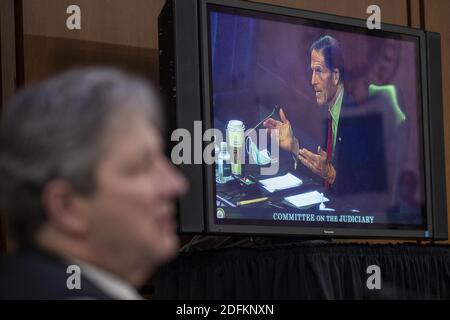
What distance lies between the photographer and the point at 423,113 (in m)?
3.43

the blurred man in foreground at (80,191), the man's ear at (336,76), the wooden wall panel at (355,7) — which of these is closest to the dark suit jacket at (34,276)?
the blurred man in foreground at (80,191)

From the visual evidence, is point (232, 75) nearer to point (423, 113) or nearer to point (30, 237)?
point (423, 113)

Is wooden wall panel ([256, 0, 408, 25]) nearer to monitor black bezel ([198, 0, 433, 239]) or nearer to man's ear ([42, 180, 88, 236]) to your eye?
monitor black bezel ([198, 0, 433, 239])

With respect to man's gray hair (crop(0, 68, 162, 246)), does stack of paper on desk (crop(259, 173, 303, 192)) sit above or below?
below

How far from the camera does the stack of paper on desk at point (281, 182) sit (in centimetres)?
290

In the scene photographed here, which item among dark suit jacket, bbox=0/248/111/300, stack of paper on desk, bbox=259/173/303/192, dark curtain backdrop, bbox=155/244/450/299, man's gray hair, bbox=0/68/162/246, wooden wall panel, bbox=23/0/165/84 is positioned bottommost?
dark curtain backdrop, bbox=155/244/450/299

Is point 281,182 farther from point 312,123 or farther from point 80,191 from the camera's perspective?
point 80,191

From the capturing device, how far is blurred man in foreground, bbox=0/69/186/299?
2.85ft

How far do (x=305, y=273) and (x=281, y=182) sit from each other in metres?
0.42

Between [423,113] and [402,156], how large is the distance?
0.70ft

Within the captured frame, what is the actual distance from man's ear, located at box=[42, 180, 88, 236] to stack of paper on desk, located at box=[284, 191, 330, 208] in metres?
2.09

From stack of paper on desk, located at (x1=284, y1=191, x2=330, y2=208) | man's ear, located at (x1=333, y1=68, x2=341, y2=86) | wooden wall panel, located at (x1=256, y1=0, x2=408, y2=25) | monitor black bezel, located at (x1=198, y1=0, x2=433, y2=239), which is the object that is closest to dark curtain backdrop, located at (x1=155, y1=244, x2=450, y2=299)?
monitor black bezel, located at (x1=198, y1=0, x2=433, y2=239)
